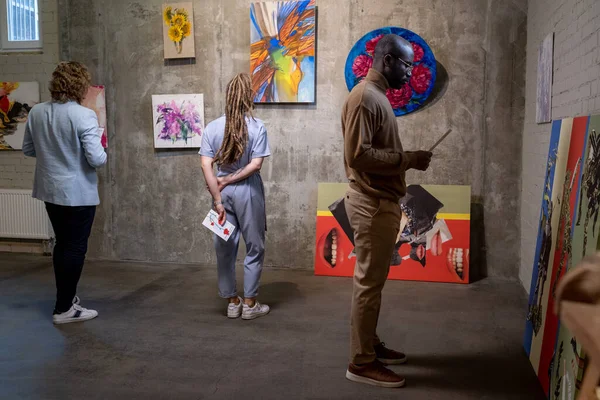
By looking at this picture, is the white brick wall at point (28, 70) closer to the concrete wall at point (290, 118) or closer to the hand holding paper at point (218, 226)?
the concrete wall at point (290, 118)

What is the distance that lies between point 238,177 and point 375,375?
1.58 metres

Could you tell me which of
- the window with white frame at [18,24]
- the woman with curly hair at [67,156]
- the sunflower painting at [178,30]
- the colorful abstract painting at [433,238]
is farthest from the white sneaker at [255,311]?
the window with white frame at [18,24]

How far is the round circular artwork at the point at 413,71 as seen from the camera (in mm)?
5086

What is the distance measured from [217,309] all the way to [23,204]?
9.96 feet

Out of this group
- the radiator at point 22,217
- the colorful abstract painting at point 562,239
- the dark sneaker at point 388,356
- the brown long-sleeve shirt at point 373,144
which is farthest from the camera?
the radiator at point 22,217

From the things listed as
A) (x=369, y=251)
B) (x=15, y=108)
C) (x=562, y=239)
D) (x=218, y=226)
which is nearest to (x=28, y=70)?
(x=15, y=108)

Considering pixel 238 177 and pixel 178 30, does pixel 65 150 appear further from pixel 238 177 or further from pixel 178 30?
pixel 178 30

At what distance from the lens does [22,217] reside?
20.1ft

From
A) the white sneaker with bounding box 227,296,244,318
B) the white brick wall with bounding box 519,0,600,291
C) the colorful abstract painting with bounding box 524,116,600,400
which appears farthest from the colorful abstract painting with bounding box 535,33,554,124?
the white sneaker with bounding box 227,296,244,318

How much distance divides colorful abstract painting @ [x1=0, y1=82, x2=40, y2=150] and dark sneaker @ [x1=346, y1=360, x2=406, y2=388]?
4727mm

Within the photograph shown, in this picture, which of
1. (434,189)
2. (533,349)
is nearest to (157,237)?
(434,189)

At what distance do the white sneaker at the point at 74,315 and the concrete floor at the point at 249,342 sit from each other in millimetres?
82

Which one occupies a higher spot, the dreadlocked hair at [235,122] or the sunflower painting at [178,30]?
the sunflower painting at [178,30]

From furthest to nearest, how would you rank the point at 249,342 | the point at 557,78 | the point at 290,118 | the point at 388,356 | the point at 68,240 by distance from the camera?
1. the point at 290,118
2. the point at 68,240
3. the point at 557,78
4. the point at 249,342
5. the point at 388,356
